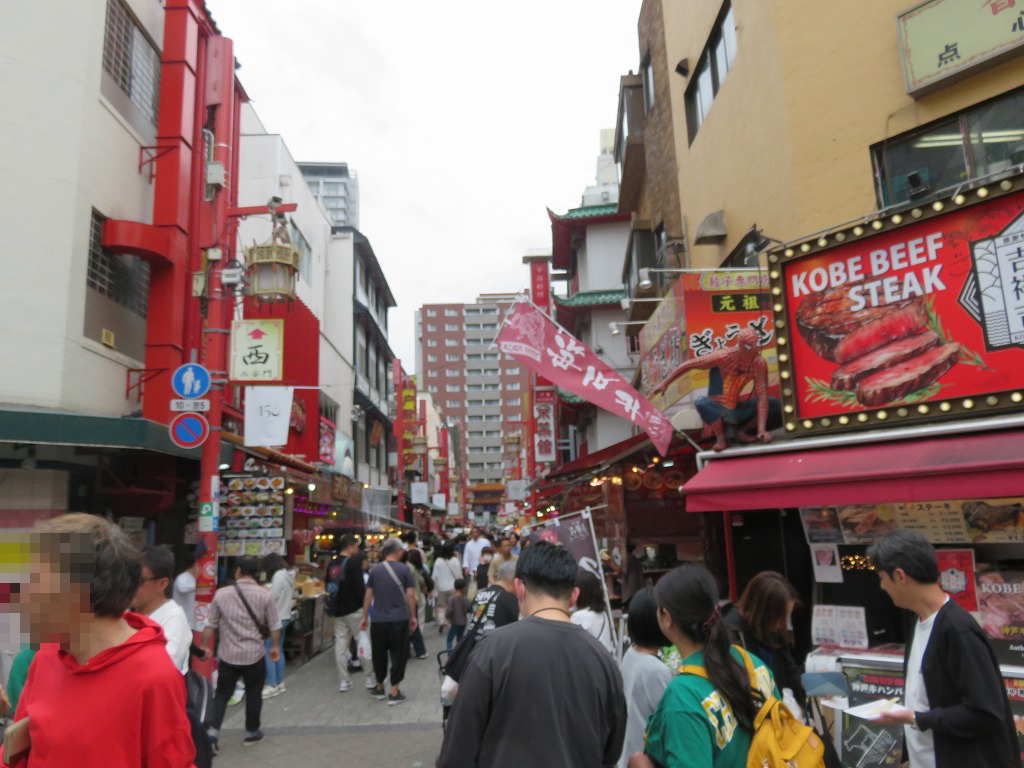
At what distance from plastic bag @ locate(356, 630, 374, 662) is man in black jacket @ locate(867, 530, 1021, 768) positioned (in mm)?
8493

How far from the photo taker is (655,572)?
607 inches

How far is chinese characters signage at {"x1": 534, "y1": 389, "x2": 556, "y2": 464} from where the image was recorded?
32031 millimetres

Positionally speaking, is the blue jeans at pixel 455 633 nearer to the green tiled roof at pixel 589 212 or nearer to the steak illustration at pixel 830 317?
the steak illustration at pixel 830 317

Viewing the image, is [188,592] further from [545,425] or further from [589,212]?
[545,425]

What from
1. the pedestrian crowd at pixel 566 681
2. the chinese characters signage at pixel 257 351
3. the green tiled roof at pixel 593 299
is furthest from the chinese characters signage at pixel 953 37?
the green tiled roof at pixel 593 299

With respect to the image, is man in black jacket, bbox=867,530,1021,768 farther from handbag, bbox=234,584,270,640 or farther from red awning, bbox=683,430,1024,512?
handbag, bbox=234,584,270,640

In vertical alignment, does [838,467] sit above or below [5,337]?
below

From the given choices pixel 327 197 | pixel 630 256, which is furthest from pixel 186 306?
pixel 327 197

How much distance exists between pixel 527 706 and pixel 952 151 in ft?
26.4

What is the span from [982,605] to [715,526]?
5.78 meters

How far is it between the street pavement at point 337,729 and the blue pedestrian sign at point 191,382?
415 cm

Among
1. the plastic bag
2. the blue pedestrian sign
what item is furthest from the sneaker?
the blue pedestrian sign

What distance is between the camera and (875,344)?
7.15m

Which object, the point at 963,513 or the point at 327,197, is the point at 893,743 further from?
the point at 327,197
